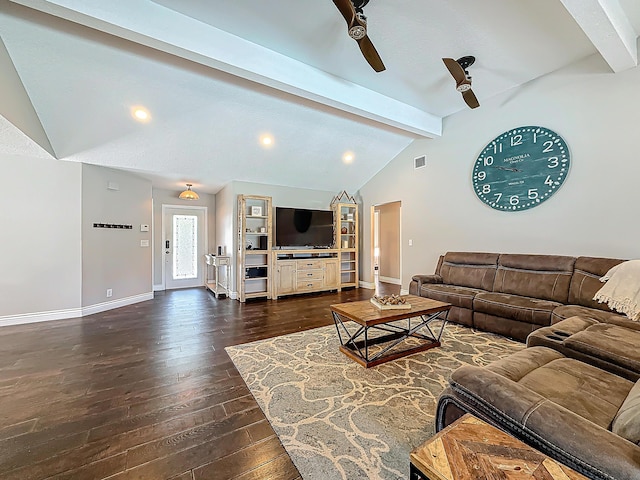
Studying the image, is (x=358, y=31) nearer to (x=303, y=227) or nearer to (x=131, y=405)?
(x=131, y=405)

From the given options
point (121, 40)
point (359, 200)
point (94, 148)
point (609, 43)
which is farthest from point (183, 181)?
→ point (609, 43)

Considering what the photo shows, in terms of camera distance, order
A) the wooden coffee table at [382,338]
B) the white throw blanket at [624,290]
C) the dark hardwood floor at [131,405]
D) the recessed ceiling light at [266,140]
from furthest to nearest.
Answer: the recessed ceiling light at [266,140] → the wooden coffee table at [382,338] → the white throw blanket at [624,290] → the dark hardwood floor at [131,405]

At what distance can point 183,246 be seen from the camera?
683 centimetres

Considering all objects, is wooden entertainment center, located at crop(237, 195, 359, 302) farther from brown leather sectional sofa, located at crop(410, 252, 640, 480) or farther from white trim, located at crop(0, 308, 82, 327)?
brown leather sectional sofa, located at crop(410, 252, 640, 480)

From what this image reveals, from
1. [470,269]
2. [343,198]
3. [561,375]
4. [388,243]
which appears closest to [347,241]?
[343,198]

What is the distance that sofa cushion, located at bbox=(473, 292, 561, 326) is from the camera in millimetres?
2951

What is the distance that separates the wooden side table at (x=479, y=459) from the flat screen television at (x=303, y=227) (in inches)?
206

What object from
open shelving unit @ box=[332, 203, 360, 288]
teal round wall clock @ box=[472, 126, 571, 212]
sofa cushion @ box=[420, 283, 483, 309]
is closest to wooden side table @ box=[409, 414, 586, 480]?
sofa cushion @ box=[420, 283, 483, 309]

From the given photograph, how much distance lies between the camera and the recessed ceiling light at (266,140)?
4.65m

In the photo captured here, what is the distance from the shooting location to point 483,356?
2775mm

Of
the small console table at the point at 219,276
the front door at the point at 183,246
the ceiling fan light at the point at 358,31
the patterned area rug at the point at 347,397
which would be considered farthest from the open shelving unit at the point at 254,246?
the ceiling fan light at the point at 358,31

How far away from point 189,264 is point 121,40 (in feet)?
16.7

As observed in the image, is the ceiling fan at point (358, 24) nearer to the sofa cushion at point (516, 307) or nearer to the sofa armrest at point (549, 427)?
the sofa armrest at point (549, 427)

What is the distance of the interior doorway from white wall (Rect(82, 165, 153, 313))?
5531 millimetres
